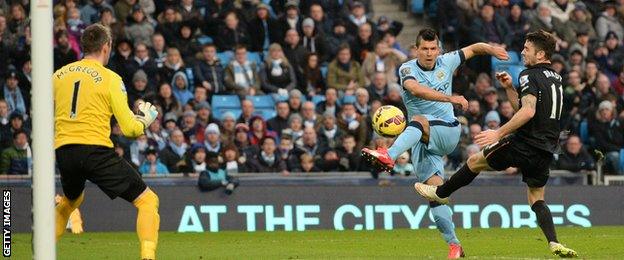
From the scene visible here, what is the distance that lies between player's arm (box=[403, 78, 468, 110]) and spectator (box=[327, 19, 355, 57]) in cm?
1201

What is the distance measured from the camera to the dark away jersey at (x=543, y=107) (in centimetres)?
1344

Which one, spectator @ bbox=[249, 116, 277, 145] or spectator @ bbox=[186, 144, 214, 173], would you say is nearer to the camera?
spectator @ bbox=[186, 144, 214, 173]

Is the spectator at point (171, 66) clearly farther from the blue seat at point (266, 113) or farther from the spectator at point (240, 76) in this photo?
the blue seat at point (266, 113)

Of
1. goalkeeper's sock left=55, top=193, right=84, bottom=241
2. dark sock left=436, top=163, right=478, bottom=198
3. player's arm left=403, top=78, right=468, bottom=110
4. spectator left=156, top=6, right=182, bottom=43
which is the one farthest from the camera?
spectator left=156, top=6, right=182, bottom=43

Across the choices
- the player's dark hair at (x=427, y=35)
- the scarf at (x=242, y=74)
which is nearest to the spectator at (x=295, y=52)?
the scarf at (x=242, y=74)

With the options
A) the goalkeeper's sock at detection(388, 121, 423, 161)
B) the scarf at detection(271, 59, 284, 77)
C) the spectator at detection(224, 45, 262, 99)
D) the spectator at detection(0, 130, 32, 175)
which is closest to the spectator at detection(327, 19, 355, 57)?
the scarf at detection(271, 59, 284, 77)

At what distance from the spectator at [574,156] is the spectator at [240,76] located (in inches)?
217

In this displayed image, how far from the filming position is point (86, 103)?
38.6 ft

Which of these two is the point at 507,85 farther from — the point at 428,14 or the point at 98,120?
the point at 428,14

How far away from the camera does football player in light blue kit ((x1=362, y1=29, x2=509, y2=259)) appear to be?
1418 centimetres

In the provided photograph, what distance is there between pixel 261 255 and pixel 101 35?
13.1 feet

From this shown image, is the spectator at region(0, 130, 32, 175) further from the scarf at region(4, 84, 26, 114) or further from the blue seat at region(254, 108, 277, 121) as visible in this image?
the blue seat at region(254, 108, 277, 121)

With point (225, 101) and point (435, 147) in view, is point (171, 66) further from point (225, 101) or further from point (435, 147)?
point (435, 147)

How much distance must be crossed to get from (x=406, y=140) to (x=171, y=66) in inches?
435
